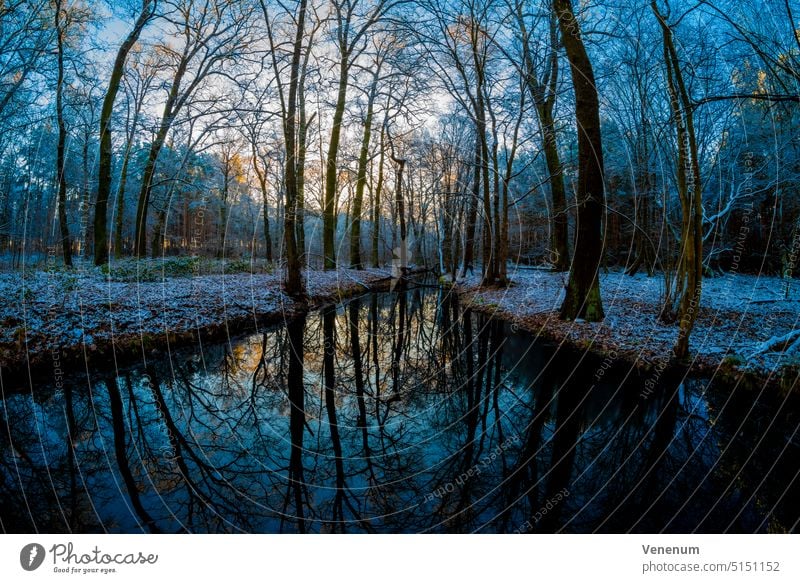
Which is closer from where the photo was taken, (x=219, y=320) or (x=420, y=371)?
(x=420, y=371)

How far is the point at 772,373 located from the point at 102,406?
10.9 m

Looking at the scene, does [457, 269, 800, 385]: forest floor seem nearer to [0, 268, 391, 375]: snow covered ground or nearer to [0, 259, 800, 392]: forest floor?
[0, 259, 800, 392]: forest floor

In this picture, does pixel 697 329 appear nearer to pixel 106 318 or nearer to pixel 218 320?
pixel 218 320

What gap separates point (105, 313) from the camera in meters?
8.11

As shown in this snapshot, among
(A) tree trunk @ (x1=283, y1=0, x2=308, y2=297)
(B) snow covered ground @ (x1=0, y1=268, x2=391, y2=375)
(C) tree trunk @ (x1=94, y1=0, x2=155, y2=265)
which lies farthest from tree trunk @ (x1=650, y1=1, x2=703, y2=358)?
(B) snow covered ground @ (x1=0, y1=268, x2=391, y2=375)

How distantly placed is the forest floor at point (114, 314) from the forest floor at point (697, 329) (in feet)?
29.4

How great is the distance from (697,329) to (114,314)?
13.8 meters

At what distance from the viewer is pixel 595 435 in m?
4.72

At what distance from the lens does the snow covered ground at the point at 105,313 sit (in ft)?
22.3

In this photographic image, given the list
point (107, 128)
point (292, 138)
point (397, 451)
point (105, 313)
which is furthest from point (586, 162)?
point (107, 128)

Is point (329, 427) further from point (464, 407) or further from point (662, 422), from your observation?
point (662, 422)

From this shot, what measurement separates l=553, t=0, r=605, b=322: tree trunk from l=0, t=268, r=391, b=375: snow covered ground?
981 centimetres

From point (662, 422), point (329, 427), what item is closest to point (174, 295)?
point (329, 427)

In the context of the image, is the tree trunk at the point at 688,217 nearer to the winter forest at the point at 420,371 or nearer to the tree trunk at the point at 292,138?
the winter forest at the point at 420,371
